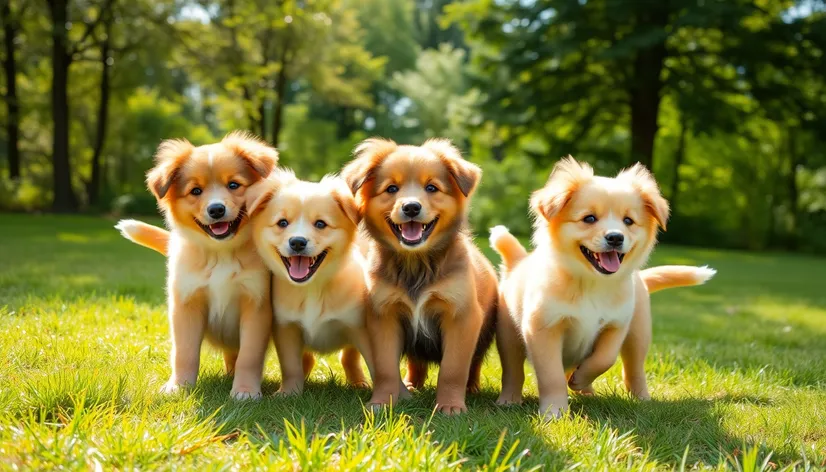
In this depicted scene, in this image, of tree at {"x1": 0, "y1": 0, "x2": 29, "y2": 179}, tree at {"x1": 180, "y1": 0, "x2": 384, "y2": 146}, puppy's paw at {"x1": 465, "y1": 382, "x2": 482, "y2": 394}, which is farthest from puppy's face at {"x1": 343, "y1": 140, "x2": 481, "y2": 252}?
tree at {"x1": 0, "y1": 0, "x2": 29, "y2": 179}

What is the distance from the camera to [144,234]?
4840 millimetres

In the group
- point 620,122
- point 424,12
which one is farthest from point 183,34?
point 424,12

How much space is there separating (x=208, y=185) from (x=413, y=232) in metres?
1.27

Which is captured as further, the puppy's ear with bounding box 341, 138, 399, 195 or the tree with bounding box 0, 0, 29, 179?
the tree with bounding box 0, 0, 29, 179

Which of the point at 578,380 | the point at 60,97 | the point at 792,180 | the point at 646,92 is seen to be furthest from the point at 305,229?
the point at 792,180

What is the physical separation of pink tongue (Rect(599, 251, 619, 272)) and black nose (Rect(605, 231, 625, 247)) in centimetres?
10

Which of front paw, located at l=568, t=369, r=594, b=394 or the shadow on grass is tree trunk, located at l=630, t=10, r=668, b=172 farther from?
the shadow on grass

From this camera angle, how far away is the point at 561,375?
12.7ft

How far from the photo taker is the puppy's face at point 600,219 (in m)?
A: 3.78

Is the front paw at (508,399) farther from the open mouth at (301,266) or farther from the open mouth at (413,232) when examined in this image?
the open mouth at (301,266)

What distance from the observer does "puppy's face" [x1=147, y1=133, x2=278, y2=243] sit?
4.07 m

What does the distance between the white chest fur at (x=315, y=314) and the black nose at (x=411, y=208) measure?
69cm

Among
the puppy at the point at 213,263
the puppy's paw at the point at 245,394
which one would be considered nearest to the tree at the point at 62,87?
the puppy at the point at 213,263

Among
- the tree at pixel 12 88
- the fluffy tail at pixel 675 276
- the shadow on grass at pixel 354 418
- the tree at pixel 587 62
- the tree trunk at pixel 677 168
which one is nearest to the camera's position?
the shadow on grass at pixel 354 418
